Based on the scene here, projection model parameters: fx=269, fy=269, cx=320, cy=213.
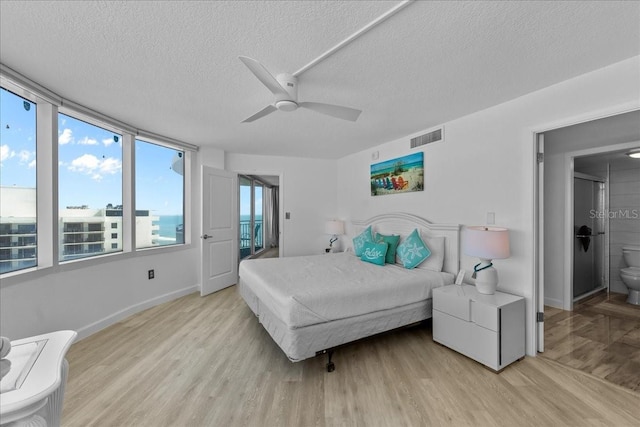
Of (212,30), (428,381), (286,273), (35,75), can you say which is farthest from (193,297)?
(212,30)

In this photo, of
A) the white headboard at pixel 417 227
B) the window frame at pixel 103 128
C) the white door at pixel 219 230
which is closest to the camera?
the window frame at pixel 103 128

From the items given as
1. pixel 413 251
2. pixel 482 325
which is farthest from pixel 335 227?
pixel 482 325

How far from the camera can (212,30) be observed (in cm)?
158

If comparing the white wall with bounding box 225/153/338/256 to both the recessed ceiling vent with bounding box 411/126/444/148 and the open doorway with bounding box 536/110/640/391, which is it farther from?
the open doorway with bounding box 536/110/640/391

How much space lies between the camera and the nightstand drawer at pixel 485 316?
2.16 meters

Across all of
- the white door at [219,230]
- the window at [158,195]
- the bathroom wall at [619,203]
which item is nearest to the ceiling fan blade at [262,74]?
the white door at [219,230]

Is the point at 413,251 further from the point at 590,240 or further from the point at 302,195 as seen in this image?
the point at 590,240

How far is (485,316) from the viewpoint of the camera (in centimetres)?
223

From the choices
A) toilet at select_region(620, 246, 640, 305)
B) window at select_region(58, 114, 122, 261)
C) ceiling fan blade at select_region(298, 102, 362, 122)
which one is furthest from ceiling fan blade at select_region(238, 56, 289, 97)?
toilet at select_region(620, 246, 640, 305)

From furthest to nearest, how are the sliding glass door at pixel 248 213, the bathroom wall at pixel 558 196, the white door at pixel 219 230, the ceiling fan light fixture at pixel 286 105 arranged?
the sliding glass door at pixel 248 213 < the white door at pixel 219 230 < the bathroom wall at pixel 558 196 < the ceiling fan light fixture at pixel 286 105

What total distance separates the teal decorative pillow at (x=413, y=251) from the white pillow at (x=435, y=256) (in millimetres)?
65

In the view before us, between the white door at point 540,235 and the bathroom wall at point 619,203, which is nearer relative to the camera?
the white door at point 540,235

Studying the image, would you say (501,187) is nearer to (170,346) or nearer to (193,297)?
(170,346)

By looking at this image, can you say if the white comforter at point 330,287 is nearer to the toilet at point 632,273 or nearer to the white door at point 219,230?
the white door at point 219,230
